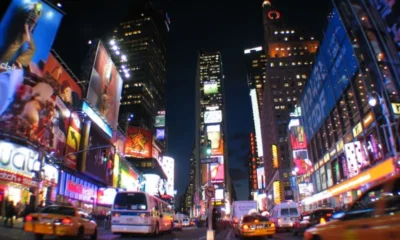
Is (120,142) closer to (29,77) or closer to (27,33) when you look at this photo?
(29,77)

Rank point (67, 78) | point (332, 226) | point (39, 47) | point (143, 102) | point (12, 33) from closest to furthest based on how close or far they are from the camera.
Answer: point (332, 226) → point (12, 33) → point (39, 47) → point (67, 78) → point (143, 102)

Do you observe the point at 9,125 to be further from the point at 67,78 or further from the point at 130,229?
the point at 130,229

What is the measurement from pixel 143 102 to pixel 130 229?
14350cm

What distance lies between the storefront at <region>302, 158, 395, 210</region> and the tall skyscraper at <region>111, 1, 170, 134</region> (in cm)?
10040

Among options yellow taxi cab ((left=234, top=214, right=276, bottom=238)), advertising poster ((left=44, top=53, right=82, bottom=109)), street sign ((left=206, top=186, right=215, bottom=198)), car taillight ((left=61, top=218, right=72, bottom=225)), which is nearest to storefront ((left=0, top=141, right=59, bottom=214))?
advertising poster ((left=44, top=53, right=82, bottom=109))

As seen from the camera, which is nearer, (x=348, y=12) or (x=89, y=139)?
(x=348, y=12)

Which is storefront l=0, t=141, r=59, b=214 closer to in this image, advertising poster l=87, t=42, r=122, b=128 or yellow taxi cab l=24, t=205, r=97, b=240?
advertising poster l=87, t=42, r=122, b=128

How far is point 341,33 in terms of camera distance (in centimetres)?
3772

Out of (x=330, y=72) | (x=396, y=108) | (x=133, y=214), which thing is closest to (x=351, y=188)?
(x=396, y=108)

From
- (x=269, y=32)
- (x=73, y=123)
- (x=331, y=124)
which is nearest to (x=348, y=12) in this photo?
(x=331, y=124)

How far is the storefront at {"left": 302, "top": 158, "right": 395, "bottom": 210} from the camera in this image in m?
29.3

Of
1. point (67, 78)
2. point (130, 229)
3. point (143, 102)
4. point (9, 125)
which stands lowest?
point (130, 229)

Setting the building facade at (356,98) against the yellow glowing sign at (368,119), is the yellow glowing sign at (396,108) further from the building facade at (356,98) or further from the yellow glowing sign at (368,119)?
the yellow glowing sign at (368,119)

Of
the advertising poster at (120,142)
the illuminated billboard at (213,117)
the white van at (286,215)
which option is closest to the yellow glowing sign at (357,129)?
the white van at (286,215)
